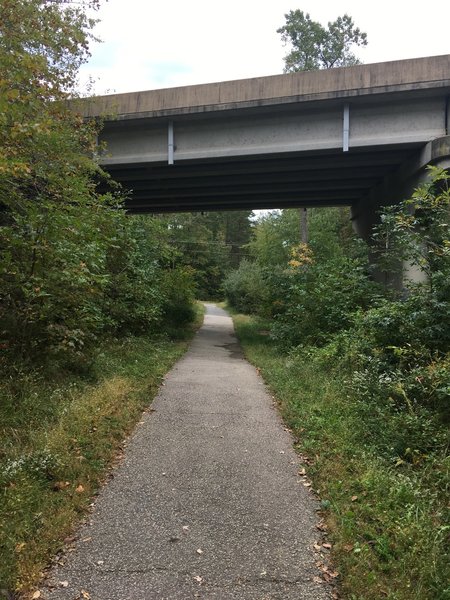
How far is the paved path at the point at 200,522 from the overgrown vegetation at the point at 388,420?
33cm

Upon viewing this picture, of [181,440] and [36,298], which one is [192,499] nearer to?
[181,440]

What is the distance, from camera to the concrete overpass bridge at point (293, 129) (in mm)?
12195

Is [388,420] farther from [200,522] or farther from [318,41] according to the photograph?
[318,41]

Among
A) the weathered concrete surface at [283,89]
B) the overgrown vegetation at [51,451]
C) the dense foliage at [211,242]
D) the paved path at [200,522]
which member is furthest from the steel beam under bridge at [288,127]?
the dense foliage at [211,242]

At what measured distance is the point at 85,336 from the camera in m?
7.12

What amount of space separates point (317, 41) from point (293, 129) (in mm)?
24768

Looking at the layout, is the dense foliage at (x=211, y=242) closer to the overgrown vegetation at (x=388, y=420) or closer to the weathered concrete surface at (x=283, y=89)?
the weathered concrete surface at (x=283, y=89)

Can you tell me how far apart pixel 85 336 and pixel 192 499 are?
3.75 meters

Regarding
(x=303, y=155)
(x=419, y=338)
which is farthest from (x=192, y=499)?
(x=303, y=155)

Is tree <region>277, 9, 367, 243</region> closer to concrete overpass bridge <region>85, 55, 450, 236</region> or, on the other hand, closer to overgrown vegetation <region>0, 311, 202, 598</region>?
concrete overpass bridge <region>85, 55, 450, 236</region>

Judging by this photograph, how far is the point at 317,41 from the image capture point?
33.3 metres

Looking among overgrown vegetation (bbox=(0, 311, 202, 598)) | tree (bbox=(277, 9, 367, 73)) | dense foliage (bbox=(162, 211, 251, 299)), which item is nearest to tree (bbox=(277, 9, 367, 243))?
tree (bbox=(277, 9, 367, 73))

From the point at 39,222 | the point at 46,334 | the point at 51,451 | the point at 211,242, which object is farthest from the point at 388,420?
the point at 211,242

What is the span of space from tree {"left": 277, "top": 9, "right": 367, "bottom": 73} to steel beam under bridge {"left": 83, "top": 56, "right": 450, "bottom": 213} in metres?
21.2
